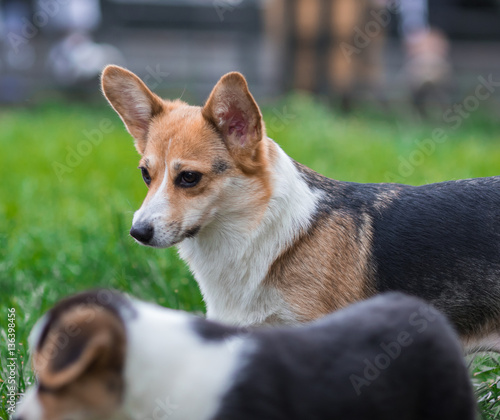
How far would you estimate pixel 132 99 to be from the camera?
3.36m

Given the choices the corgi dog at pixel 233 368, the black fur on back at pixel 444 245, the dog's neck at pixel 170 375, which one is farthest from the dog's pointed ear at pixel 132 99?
the dog's neck at pixel 170 375

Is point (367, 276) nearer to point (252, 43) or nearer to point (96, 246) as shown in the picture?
point (96, 246)

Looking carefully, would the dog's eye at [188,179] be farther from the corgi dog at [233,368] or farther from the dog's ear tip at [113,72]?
the corgi dog at [233,368]

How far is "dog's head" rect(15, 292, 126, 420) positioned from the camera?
1830mm

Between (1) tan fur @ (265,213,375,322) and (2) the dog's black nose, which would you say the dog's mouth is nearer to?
(2) the dog's black nose

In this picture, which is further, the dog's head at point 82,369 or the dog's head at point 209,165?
the dog's head at point 209,165

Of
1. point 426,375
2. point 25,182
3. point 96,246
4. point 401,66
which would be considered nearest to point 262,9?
point 401,66

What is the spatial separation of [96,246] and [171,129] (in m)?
1.70

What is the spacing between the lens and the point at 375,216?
10.2ft

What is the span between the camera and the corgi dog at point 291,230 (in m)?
2.94

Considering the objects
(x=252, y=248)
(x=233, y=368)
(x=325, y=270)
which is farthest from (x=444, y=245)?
(x=233, y=368)

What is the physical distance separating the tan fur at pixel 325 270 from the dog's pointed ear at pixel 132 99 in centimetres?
93

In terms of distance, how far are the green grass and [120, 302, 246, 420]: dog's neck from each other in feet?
4.07

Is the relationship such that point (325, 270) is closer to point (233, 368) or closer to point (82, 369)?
point (233, 368)
